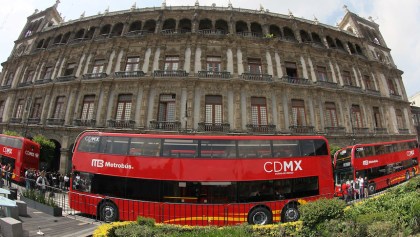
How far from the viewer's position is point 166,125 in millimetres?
21094

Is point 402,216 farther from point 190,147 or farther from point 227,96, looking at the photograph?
point 227,96

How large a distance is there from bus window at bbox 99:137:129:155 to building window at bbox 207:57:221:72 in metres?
12.8

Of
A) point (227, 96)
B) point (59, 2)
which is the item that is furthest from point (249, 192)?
point (59, 2)

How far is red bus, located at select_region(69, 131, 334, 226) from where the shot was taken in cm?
1153

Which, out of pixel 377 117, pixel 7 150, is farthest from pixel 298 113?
pixel 7 150

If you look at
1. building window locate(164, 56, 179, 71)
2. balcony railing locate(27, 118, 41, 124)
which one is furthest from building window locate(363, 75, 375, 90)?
balcony railing locate(27, 118, 41, 124)

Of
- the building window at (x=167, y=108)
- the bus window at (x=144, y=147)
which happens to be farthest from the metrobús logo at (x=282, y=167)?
the building window at (x=167, y=108)

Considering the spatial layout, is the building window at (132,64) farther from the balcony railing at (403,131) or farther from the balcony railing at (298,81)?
the balcony railing at (403,131)

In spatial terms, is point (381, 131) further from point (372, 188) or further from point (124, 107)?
point (124, 107)

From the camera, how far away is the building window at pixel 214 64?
75.8ft

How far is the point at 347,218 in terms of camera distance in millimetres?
7102

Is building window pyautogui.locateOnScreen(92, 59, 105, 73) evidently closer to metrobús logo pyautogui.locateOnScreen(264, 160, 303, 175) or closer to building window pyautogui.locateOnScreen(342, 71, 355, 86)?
metrobús logo pyautogui.locateOnScreen(264, 160, 303, 175)

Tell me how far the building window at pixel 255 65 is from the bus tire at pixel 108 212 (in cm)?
1697

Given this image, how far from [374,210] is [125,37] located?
23803 millimetres
